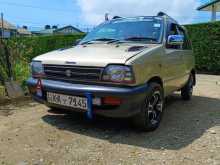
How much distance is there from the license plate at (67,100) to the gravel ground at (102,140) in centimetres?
43

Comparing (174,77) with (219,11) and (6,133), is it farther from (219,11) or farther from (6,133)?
(219,11)

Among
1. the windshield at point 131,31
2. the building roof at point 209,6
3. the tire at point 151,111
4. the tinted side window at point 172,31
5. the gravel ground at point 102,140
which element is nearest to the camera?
the gravel ground at point 102,140

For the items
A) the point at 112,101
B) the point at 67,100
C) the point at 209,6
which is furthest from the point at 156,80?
the point at 209,6

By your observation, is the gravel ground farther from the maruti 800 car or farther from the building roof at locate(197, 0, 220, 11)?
the building roof at locate(197, 0, 220, 11)

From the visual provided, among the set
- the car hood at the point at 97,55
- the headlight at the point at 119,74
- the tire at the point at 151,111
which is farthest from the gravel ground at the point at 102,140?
the car hood at the point at 97,55

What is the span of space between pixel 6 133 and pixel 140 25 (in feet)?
9.11

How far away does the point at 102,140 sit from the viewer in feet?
15.1

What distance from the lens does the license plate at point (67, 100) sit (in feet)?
15.0

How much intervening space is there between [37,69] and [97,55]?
102 centimetres

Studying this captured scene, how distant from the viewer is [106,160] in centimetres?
396

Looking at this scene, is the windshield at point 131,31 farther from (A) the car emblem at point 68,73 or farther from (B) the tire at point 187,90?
(B) the tire at point 187,90

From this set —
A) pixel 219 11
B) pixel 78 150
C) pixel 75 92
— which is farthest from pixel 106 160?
pixel 219 11

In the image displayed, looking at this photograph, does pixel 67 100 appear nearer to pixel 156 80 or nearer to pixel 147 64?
pixel 147 64

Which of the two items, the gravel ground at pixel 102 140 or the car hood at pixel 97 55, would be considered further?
the car hood at pixel 97 55
